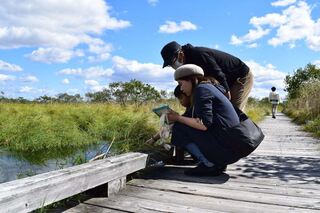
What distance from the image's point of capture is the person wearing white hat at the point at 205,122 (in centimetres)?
330

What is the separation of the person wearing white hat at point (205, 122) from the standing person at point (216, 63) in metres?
0.41

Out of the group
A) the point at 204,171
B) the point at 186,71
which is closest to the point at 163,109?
the point at 186,71

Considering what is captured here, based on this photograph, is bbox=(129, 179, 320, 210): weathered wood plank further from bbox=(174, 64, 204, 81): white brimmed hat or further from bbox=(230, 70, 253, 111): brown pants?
bbox=(230, 70, 253, 111): brown pants

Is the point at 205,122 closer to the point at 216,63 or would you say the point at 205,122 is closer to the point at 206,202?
the point at 206,202

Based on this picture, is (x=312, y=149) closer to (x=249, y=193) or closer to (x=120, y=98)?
(x=249, y=193)

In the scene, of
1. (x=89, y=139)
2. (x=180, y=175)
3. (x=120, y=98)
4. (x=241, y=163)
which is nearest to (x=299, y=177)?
(x=241, y=163)

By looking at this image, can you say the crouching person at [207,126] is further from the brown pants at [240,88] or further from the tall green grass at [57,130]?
the tall green grass at [57,130]

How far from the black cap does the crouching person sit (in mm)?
391

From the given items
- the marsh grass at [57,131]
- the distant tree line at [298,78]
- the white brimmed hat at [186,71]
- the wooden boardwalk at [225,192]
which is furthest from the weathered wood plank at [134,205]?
the distant tree line at [298,78]

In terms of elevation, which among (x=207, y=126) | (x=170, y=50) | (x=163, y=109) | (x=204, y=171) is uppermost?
(x=170, y=50)

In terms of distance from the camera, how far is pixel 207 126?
332 cm

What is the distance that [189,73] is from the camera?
135 inches

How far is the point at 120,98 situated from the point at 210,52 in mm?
19395

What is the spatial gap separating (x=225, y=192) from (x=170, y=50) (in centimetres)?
157
